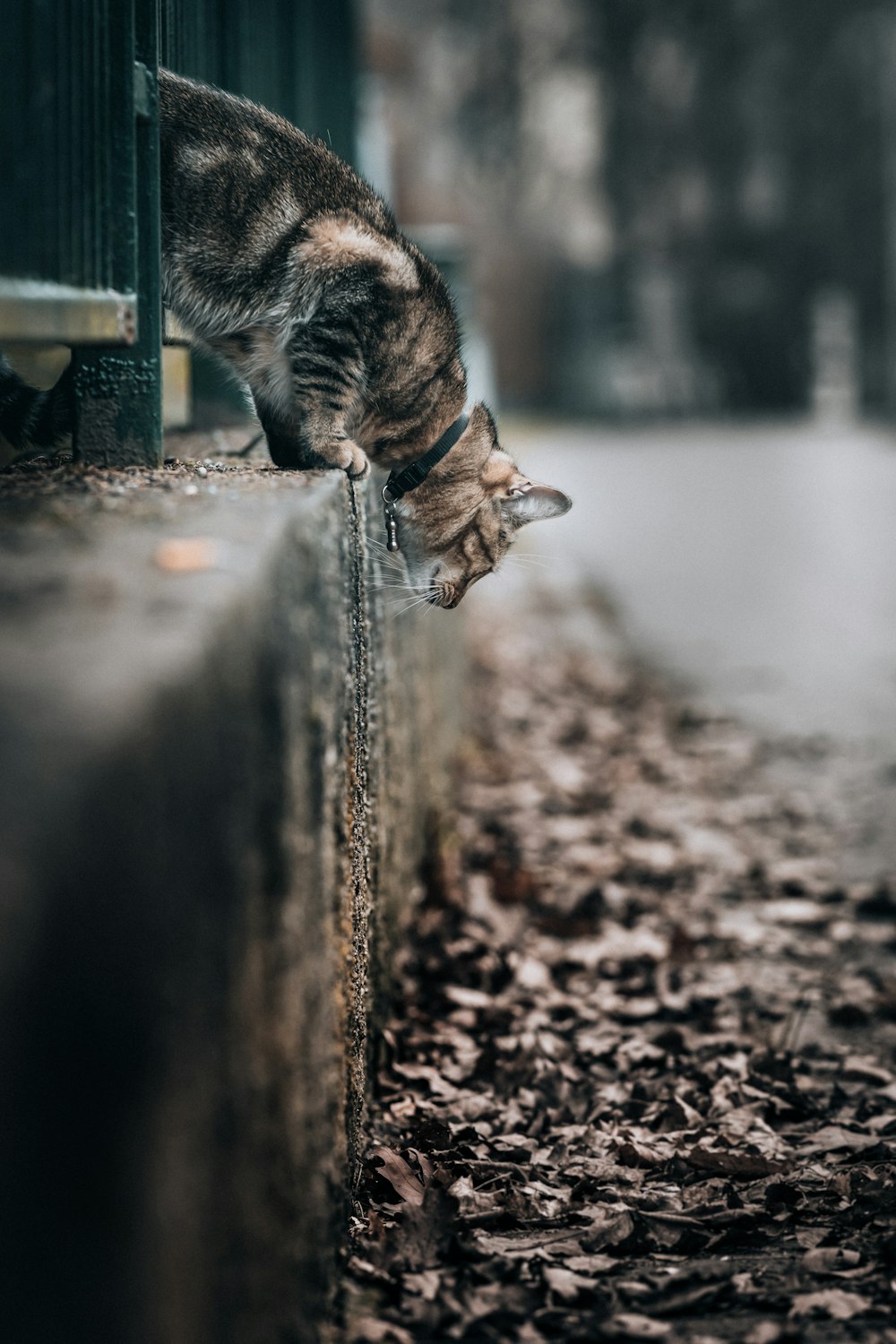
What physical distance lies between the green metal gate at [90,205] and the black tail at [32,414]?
0.36 ft

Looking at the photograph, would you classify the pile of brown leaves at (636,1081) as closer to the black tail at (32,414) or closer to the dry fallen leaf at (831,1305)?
the dry fallen leaf at (831,1305)

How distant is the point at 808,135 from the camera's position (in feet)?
98.3

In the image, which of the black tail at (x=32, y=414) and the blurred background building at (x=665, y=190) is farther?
the blurred background building at (x=665, y=190)

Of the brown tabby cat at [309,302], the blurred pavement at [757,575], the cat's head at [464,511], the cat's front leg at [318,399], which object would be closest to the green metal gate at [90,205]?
the brown tabby cat at [309,302]

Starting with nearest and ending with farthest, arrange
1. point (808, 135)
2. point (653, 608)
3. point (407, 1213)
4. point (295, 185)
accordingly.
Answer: point (407, 1213)
point (295, 185)
point (653, 608)
point (808, 135)

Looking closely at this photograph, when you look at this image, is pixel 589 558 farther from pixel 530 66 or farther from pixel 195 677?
pixel 530 66

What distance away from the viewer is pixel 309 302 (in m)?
3.45

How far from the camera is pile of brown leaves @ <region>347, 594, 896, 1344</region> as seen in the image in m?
2.27

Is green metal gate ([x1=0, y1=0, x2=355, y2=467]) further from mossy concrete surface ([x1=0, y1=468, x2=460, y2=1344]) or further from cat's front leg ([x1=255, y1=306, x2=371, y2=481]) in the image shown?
mossy concrete surface ([x1=0, y1=468, x2=460, y2=1344])

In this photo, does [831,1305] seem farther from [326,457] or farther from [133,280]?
[133,280]

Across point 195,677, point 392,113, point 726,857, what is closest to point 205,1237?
point 195,677

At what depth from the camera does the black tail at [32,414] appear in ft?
10.4

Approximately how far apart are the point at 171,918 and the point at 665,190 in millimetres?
31757

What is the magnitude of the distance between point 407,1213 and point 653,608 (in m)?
7.02
